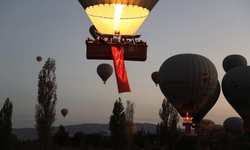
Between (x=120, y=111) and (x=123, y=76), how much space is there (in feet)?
70.9

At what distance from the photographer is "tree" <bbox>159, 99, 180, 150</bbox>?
2553 centimetres

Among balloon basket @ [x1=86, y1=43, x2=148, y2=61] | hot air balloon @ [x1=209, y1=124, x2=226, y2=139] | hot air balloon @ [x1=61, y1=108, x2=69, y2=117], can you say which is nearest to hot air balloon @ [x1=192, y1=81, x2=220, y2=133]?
hot air balloon @ [x1=209, y1=124, x2=226, y2=139]

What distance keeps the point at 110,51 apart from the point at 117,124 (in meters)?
20.1

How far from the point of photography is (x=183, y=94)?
3225 cm

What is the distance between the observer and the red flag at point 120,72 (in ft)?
40.0

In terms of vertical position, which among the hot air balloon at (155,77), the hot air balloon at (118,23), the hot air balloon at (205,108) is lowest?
the hot air balloon at (205,108)

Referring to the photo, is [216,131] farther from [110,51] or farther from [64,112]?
[110,51]

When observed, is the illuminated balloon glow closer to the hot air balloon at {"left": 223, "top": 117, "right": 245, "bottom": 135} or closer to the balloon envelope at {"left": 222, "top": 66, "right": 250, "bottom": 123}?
the balloon envelope at {"left": 222, "top": 66, "right": 250, "bottom": 123}

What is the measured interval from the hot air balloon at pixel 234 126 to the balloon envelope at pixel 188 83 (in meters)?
15.8

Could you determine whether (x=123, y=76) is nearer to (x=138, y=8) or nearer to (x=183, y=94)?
(x=138, y=8)

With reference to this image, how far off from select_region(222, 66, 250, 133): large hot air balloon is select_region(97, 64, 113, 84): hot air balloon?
1816 cm

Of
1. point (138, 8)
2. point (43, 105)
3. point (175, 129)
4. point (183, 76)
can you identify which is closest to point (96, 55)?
point (138, 8)

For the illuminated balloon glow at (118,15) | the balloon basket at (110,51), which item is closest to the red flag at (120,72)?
the balloon basket at (110,51)

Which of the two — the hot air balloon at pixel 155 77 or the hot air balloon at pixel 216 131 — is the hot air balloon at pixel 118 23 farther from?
the hot air balloon at pixel 216 131
